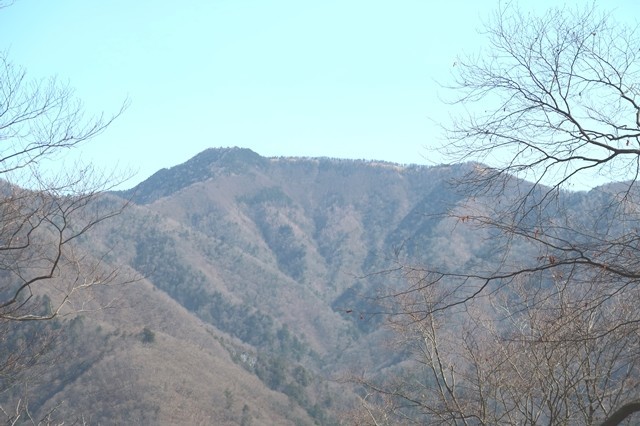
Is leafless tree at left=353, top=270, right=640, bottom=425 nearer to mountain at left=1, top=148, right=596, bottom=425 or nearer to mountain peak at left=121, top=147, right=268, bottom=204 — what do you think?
mountain at left=1, top=148, right=596, bottom=425

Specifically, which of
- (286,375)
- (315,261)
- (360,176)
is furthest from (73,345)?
(360,176)

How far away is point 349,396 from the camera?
199 ft

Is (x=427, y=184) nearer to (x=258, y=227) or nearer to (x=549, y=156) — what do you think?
(x=258, y=227)

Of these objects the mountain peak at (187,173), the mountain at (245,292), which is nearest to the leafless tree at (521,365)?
the mountain at (245,292)

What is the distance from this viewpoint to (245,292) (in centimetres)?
11262

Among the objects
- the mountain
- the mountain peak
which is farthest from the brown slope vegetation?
the mountain peak

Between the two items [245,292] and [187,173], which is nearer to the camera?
[245,292]

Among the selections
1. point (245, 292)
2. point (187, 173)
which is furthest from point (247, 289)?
point (187, 173)

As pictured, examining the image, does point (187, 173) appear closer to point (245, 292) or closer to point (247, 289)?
point (247, 289)

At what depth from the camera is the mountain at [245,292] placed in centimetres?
4884

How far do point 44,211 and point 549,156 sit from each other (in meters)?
4.09

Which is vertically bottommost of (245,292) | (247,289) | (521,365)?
(245,292)

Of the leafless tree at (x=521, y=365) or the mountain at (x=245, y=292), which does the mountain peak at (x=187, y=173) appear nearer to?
the mountain at (x=245, y=292)

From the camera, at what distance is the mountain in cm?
4884
